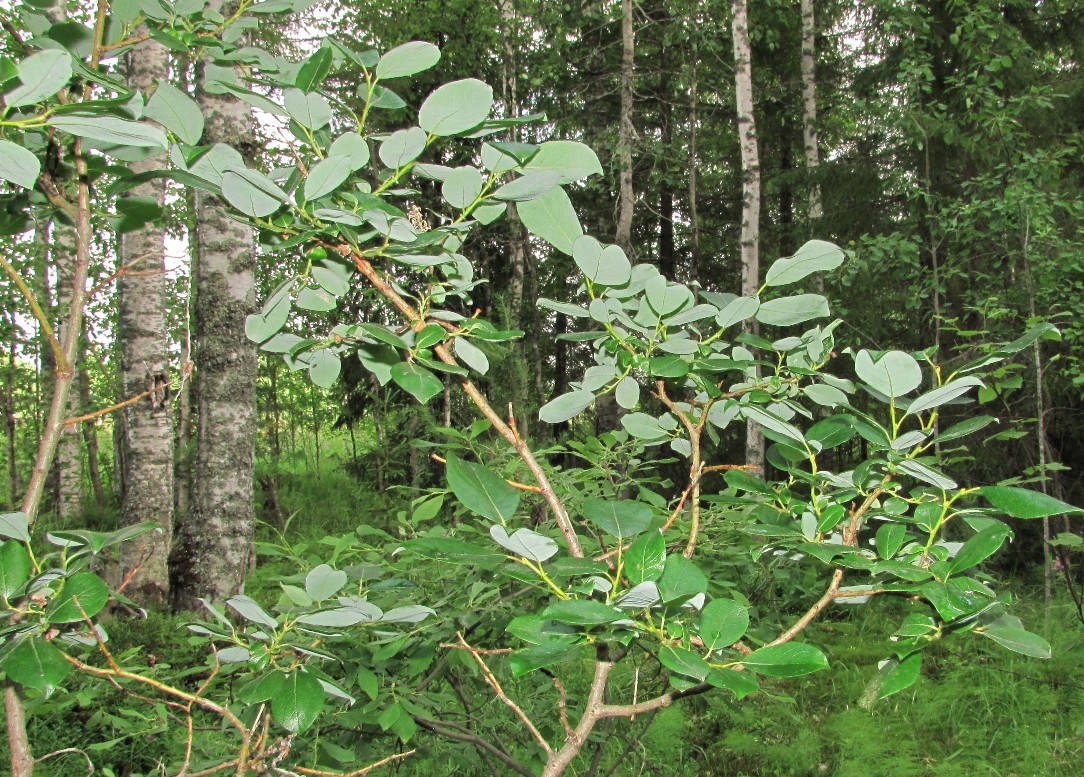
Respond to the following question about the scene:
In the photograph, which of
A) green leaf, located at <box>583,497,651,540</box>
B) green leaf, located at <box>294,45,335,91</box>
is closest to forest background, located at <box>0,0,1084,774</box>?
green leaf, located at <box>294,45,335,91</box>

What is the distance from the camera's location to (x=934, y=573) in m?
0.51

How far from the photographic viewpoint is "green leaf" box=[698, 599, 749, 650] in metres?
0.48

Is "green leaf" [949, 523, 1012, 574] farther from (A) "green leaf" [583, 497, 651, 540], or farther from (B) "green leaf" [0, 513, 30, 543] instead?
(B) "green leaf" [0, 513, 30, 543]

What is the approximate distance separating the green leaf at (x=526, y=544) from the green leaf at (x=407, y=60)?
0.36 m

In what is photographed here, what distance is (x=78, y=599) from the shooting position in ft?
1.62

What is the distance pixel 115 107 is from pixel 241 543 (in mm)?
3364

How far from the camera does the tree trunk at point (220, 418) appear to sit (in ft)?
11.1

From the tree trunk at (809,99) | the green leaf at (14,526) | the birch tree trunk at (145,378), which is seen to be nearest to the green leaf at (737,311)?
the green leaf at (14,526)

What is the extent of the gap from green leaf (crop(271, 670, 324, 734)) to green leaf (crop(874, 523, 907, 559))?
446 millimetres

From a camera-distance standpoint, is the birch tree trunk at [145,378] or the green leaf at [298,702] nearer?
the green leaf at [298,702]

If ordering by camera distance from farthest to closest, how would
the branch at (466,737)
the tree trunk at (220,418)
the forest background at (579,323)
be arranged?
the tree trunk at (220,418) < the forest background at (579,323) < the branch at (466,737)

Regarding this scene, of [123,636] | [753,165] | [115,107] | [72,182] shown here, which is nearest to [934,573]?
[115,107]

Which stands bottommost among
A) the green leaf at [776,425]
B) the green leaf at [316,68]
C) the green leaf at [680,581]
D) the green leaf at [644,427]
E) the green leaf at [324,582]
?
the green leaf at [324,582]

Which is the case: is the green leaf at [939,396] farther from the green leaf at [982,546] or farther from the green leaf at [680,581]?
the green leaf at [680,581]
